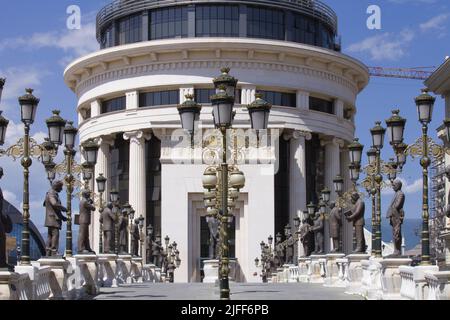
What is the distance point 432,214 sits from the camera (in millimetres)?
123125

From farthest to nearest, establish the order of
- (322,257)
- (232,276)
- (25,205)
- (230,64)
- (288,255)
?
(230,64) < (232,276) < (288,255) < (322,257) < (25,205)

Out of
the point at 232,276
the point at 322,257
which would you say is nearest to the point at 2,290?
the point at 322,257

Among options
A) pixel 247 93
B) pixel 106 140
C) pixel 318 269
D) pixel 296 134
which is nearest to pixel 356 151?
pixel 318 269

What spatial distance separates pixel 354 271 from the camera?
104 feet

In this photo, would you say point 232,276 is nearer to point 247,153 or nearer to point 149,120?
point 247,153

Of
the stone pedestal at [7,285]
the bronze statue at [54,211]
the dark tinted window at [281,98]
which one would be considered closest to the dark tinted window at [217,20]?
the dark tinted window at [281,98]

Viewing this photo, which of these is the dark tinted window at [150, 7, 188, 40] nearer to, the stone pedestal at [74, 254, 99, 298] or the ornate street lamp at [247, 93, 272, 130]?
the stone pedestal at [74, 254, 99, 298]

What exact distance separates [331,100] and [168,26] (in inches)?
693

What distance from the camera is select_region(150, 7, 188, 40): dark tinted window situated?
3472 inches

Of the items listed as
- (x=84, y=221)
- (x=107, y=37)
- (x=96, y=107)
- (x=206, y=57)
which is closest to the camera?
(x=84, y=221)

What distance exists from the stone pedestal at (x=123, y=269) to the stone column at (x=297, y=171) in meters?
41.6

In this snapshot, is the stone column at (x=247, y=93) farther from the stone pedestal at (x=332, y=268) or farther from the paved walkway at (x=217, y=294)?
the paved walkway at (x=217, y=294)

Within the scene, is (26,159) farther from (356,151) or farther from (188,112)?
(356,151)

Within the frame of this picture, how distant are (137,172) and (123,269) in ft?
146
